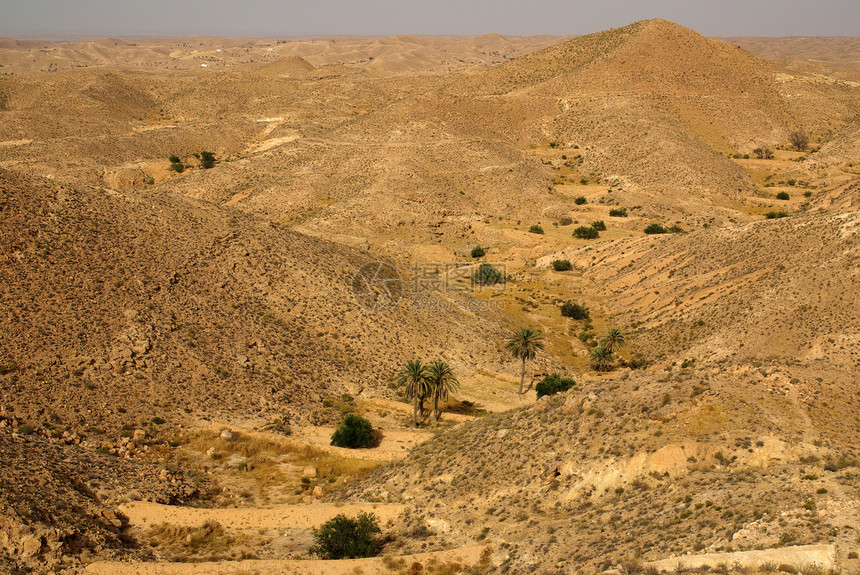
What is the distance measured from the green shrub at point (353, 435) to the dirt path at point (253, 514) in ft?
13.7

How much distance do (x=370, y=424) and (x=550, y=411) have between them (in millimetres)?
7938

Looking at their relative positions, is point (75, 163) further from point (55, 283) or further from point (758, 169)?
point (758, 169)

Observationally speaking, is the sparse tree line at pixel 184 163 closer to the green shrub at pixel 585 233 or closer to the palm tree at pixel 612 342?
the green shrub at pixel 585 233

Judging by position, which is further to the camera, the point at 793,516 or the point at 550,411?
the point at 550,411

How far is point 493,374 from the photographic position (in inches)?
1291

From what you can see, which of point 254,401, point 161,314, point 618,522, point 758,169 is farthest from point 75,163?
point 758,169

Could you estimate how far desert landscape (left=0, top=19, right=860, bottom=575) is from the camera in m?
15.9

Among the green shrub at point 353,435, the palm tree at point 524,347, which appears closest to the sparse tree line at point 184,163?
the palm tree at point 524,347

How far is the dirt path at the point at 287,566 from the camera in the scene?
51.7 ft

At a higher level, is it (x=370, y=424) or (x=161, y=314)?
(x=161, y=314)

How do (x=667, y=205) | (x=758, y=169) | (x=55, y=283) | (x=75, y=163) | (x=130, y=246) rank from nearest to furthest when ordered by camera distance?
(x=55, y=283) → (x=130, y=246) → (x=667, y=205) → (x=75, y=163) → (x=758, y=169)

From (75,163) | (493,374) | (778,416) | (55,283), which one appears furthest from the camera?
(75,163)

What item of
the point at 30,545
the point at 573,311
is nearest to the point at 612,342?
the point at 573,311

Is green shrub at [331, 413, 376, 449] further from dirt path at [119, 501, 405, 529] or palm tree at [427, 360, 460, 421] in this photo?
dirt path at [119, 501, 405, 529]
